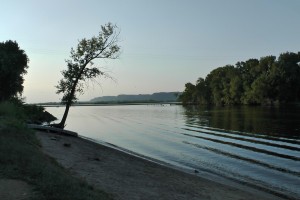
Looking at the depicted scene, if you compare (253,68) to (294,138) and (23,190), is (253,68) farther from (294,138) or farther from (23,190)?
(23,190)

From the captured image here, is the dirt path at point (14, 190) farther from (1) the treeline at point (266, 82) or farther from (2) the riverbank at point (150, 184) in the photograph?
(1) the treeline at point (266, 82)

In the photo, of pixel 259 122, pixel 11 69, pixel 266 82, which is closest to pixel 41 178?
pixel 259 122

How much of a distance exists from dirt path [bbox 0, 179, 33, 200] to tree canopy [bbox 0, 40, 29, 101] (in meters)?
55.1

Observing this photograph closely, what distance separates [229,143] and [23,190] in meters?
26.1

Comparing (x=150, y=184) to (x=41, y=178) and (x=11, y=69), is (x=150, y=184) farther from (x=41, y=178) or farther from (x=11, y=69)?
(x=11, y=69)

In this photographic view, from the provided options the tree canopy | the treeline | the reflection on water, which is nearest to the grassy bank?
the reflection on water

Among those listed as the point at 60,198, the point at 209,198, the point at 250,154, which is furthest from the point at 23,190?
the point at 250,154

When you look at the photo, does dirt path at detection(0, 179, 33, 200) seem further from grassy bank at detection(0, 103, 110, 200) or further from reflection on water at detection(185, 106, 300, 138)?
reflection on water at detection(185, 106, 300, 138)

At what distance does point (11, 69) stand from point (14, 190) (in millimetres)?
59240

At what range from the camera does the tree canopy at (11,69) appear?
63.9 m

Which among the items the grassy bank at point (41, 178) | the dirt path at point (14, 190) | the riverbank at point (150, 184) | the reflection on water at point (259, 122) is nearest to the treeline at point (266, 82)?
the reflection on water at point (259, 122)

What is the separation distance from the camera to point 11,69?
6475 cm

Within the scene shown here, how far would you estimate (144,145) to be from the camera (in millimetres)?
35156

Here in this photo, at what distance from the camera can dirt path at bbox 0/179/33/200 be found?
897 cm
